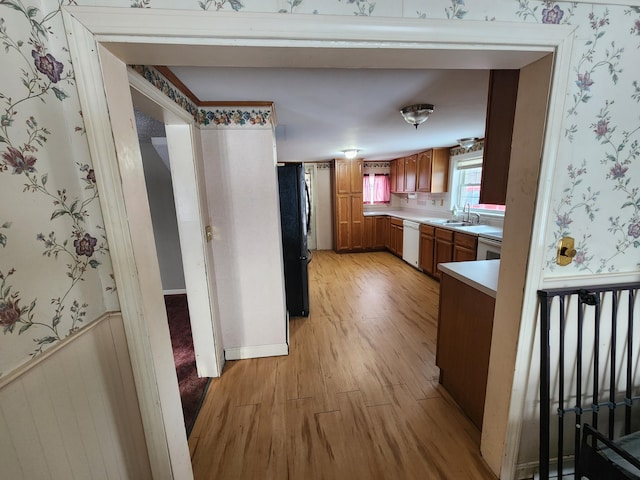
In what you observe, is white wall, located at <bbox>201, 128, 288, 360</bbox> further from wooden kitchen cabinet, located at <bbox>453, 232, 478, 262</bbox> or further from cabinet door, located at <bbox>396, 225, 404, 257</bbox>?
cabinet door, located at <bbox>396, 225, 404, 257</bbox>

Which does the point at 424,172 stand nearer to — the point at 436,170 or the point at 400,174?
the point at 436,170

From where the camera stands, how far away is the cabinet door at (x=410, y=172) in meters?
4.85

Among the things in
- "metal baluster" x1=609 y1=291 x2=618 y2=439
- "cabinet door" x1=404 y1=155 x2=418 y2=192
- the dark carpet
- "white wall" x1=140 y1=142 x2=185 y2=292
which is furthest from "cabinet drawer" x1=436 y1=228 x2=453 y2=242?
"white wall" x1=140 y1=142 x2=185 y2=292

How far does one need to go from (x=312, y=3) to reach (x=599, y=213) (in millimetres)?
1323

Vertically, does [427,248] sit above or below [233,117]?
below

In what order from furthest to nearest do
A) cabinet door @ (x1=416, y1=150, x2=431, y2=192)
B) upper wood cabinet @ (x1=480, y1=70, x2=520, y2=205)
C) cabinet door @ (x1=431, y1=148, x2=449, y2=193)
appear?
1. cabinet door @ (x1=416, y1=150, x2=431, y2=192)
2. cabinet door @ (x1=431, y1=148, x2=449, y2=193)
3. upper wood cabinet @ (x1=480, y1=70, x2=520, y2=205)

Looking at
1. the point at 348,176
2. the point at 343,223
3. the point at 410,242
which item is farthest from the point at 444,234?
the point at 348,176

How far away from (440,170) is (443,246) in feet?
4.94

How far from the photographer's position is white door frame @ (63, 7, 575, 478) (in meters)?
0.71

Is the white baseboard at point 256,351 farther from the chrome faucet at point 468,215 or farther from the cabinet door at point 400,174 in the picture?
the cabinet door at point 400,174

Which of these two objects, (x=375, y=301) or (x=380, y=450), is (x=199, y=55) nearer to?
(x=380, y=450)

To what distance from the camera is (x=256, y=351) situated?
2.20 meters

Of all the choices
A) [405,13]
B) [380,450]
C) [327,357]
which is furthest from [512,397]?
[405,13]

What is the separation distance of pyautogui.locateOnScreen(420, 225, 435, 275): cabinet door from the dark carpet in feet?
11.1
